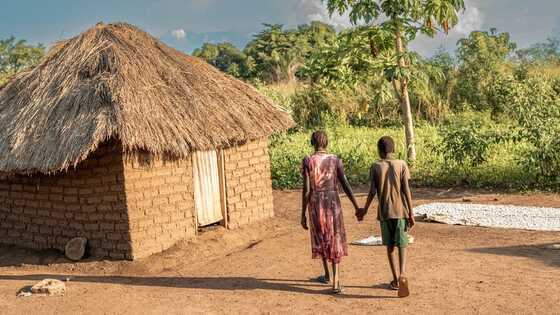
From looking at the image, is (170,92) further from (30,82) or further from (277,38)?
(277,38)

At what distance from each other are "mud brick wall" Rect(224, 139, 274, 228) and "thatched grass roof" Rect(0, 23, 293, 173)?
329mm

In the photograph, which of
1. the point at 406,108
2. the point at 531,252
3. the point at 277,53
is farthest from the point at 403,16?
the point at 277,53

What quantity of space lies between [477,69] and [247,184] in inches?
480

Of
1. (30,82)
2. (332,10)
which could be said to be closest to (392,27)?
(332,10)

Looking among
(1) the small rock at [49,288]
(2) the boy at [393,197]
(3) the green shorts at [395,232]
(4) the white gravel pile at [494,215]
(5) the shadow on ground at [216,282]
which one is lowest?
(5) the shadow on ground at [216,282]

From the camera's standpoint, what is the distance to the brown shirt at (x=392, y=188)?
213 inches

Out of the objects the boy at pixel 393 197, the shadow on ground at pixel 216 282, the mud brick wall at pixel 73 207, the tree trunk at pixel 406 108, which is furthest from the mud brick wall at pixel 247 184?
the tree trunk at pixel 406 108

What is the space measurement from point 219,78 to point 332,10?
3.68m

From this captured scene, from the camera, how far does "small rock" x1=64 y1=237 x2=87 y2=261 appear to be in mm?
7824

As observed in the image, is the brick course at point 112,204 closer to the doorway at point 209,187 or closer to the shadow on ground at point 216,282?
the doorway at point 209,187

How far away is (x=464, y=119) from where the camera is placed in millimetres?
16891

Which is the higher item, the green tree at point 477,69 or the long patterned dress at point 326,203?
the green tree at point 477,69

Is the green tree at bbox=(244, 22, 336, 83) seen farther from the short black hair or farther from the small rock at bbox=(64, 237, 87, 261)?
the short black hair

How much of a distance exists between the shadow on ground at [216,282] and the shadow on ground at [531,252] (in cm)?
185
